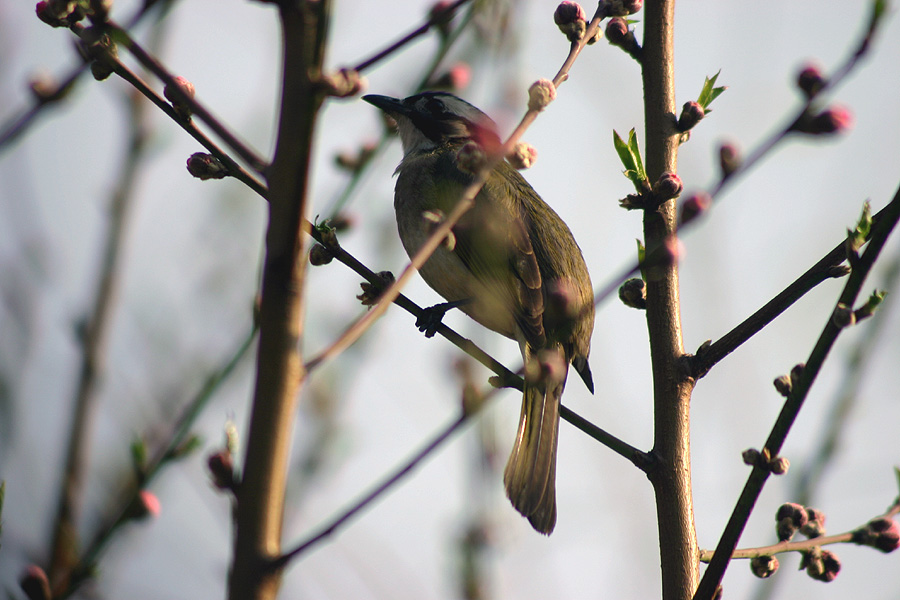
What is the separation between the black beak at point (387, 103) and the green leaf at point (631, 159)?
2.90 metres

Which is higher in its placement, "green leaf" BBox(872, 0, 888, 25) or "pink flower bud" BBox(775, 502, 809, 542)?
"green leaf" BBox(872, 0, 888, 25)

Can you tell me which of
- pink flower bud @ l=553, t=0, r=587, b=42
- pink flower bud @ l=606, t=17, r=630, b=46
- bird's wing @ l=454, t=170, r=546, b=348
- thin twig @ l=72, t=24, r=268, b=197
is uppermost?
bird's wing @ l=454, t=170, r=546, b=348

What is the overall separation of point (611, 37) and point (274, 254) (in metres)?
1.59

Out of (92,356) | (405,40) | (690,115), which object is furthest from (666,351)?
(92,356)

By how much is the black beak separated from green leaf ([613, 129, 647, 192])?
2898mm

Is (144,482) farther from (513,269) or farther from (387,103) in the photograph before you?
(387,103)

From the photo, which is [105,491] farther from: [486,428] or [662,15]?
[662,15]

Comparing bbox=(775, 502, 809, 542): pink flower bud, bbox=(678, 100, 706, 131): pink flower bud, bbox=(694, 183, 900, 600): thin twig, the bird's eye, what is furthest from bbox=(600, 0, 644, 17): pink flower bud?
the bird's eye

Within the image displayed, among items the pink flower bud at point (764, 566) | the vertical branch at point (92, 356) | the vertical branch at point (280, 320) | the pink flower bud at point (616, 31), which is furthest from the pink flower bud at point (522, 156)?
the vertical branch at point (92, 356)

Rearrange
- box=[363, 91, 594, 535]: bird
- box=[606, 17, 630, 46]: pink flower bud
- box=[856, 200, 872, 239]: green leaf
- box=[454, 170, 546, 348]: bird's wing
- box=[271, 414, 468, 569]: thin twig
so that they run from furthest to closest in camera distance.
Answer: box=[454, 170, 546, 348]: bird's wing, box=[363, 91, 594, 535]: bird, box=[606, 17, 630, 46]: pink flower bud, box=[856, 200, 872, 239]: green leaf, box=[271, 414, 468, 569]: thin twig

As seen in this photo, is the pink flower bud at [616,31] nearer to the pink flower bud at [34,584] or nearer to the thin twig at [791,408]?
the thin twig at [791,408]

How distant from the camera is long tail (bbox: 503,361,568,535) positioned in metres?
2.91

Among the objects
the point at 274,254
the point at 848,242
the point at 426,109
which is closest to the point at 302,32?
the point at 274,254

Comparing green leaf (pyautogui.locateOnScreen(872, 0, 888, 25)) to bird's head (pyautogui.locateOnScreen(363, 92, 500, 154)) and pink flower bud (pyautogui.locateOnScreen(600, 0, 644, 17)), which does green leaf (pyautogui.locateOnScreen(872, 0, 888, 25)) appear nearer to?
pink flower bud (pyautogui.locateOnScreen(600, 0, 644, 17))
